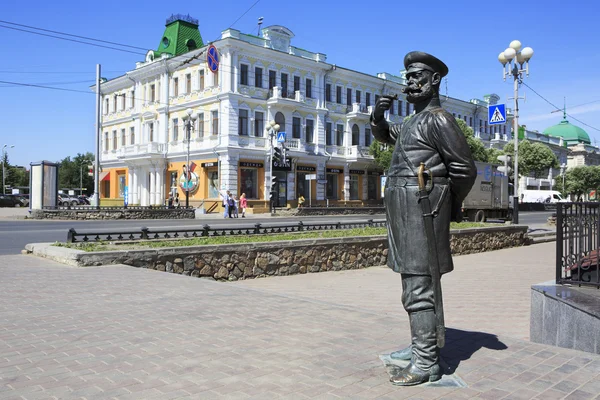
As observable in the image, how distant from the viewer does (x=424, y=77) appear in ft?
12.5

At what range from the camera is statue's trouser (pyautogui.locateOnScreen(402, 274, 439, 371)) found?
356cm

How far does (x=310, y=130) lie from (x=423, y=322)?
124ft

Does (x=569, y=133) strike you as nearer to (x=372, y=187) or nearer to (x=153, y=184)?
(x=372, y=187)

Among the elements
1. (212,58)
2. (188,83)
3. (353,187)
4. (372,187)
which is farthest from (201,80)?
(372,187)

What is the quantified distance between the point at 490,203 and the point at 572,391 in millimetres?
26533

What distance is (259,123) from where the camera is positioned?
3719 cm

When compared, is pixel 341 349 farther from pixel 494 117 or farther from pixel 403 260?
pixel 494 117

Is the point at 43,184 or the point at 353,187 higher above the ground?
the point at 353,187

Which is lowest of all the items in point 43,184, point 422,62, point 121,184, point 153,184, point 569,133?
point 43,184

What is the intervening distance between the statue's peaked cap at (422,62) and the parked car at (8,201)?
4937 centimetres

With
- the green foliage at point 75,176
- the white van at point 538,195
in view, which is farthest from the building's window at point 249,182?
the green foliage at point 75,176

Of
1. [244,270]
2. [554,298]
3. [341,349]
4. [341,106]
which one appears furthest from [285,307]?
[341,106]

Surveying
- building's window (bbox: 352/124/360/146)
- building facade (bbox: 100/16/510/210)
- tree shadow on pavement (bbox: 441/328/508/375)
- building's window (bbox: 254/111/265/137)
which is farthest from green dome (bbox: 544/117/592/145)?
tree shadow on pavement (bbox: 441/328/508/375)

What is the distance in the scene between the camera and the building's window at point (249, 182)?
36.2 m
